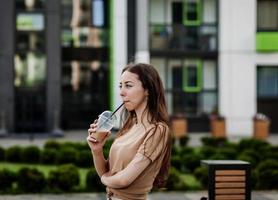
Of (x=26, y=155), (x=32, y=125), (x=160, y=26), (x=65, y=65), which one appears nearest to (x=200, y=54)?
(x=160, y=26)

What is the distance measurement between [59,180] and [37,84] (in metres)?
16.0

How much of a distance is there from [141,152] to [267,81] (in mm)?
26502

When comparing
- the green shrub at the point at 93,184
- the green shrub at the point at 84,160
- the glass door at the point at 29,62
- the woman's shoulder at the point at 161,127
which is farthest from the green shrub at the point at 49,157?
the woman's shoulder at the point at 161,127

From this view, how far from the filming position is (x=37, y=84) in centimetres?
2789

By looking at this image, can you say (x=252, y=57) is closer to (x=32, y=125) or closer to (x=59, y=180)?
(x=32, y=125)

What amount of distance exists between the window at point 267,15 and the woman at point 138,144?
26238 mm

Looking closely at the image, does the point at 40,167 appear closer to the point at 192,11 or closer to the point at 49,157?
the point at 49,157

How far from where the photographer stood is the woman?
3.70 m

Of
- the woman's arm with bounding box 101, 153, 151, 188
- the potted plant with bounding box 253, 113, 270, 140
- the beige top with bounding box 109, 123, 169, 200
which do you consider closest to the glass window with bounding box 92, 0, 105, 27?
the potted plant with bounding box 253, 113, 270, 140

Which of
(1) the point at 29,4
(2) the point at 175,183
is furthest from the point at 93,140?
(1) the point at 29,4

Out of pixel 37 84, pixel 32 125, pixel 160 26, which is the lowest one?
pixel 32 125

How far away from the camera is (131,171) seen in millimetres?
3666

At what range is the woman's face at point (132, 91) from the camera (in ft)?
12.5

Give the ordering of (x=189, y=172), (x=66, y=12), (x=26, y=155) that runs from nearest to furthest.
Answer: (x=189, y=172)
(x=26, y=155)
(x=66, y=12)
